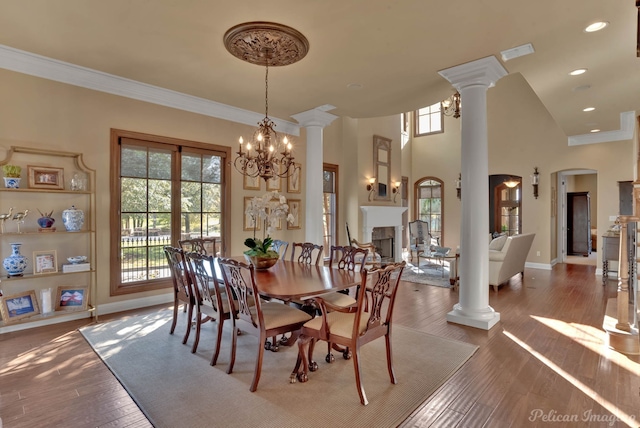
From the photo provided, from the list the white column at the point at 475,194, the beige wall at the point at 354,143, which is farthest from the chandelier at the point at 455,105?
the beige wall at the point at 354,143

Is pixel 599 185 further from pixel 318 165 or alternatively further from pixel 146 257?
pixel 146 257

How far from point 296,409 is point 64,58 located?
421 centimetres

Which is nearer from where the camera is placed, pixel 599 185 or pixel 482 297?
pixel 482 297

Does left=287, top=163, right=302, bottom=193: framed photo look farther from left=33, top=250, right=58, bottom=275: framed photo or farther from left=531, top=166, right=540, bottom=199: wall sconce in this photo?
left=531, top=166, right=540, bottom=199: wall sconce

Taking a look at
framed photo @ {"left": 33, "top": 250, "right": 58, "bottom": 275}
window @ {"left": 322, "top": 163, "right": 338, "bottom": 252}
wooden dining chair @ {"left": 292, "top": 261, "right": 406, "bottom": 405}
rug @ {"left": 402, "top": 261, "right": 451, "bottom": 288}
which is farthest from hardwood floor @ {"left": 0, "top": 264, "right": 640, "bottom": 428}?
window @ {"left": 322, "top": 163, "right": 338, "bottom": 252}

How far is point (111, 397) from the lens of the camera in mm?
2398

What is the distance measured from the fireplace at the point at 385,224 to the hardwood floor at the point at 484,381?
3.52 m

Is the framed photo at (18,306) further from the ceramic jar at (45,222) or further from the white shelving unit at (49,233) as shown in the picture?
the ceramic jar at (45,222)

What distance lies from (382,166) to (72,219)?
21.1 feet

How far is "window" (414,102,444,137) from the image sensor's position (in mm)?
10398

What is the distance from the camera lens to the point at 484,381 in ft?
8.67

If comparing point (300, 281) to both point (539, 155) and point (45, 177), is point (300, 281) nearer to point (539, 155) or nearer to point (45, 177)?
point (45, 177)

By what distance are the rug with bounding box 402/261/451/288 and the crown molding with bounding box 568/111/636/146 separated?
13.4ft

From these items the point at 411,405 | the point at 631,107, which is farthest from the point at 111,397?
the point at 631,107
